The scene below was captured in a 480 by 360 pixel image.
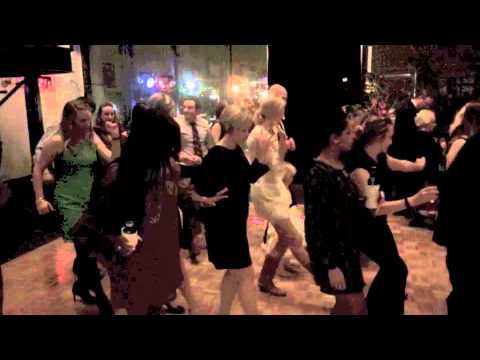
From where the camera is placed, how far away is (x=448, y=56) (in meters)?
8.23

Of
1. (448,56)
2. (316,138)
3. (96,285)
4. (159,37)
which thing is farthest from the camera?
(448,56)

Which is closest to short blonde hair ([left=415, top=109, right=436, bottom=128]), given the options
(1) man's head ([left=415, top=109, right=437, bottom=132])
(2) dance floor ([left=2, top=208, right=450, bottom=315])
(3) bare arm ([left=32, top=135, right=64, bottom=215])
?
(1) man's head ([left=415, top=109, right=437, bottom=132])

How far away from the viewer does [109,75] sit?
7957 mm

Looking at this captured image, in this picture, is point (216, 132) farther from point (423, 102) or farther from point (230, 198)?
point (423, 102)

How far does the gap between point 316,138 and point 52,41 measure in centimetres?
175

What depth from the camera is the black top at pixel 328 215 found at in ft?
8.05

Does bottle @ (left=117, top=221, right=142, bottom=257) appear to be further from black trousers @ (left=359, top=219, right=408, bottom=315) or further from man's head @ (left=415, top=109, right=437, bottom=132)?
man's head @ (left=415, top=109, right=437, bottom=132)

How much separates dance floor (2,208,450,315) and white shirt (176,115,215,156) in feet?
3.68

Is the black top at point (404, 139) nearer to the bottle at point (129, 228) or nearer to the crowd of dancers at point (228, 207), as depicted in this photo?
the crowd of dancers at point (228, 207)

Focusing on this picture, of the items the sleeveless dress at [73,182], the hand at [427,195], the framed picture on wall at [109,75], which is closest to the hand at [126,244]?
the sleeveless dress at [73,182]
